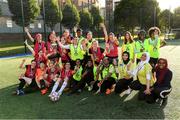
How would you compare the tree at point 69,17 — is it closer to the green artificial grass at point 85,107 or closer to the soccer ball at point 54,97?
the green artificial grass at point 85,107

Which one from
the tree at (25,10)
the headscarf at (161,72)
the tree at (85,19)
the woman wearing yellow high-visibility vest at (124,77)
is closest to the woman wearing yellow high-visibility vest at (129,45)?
the woman wearing yellow high-visibility vest at (124,77)

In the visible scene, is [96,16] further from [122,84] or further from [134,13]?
[122,84]

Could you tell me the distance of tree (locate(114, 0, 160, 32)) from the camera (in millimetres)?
45838

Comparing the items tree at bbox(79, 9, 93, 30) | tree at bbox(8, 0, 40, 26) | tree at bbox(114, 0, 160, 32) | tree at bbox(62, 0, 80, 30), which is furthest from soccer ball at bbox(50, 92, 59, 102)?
tree at bbox(114, 0, 160, 32)

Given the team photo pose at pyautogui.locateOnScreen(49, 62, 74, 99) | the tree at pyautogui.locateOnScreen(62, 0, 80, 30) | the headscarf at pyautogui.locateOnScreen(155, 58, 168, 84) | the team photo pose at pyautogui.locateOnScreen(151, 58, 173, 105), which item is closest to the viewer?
the team photo pose at pyautogui.locateOnScreen(151, 58, 173, 105)

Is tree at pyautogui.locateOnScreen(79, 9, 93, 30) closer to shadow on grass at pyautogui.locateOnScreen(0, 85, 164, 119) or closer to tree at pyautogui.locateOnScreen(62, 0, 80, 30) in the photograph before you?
tree at pyautogui.locateOnScreen(62, 0, 80, 30)

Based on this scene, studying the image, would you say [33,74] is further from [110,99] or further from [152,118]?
[152,118]

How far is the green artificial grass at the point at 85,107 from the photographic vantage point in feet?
18.9

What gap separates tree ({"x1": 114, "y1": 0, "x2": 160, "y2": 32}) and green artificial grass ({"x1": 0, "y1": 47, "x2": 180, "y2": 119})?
39231 millimetres

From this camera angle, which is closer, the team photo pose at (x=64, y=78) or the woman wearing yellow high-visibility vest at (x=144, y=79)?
the woman wearing yellow high-visibility vest at (x=144, y=79)

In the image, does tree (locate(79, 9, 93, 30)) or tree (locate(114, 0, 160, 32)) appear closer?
tree (locate(79, 9, 93, 30))

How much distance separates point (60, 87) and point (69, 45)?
1.53m

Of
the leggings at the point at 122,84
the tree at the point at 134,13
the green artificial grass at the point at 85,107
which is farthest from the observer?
the tree at the point at 134,13

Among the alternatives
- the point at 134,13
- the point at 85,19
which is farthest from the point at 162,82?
the point at 134,13
